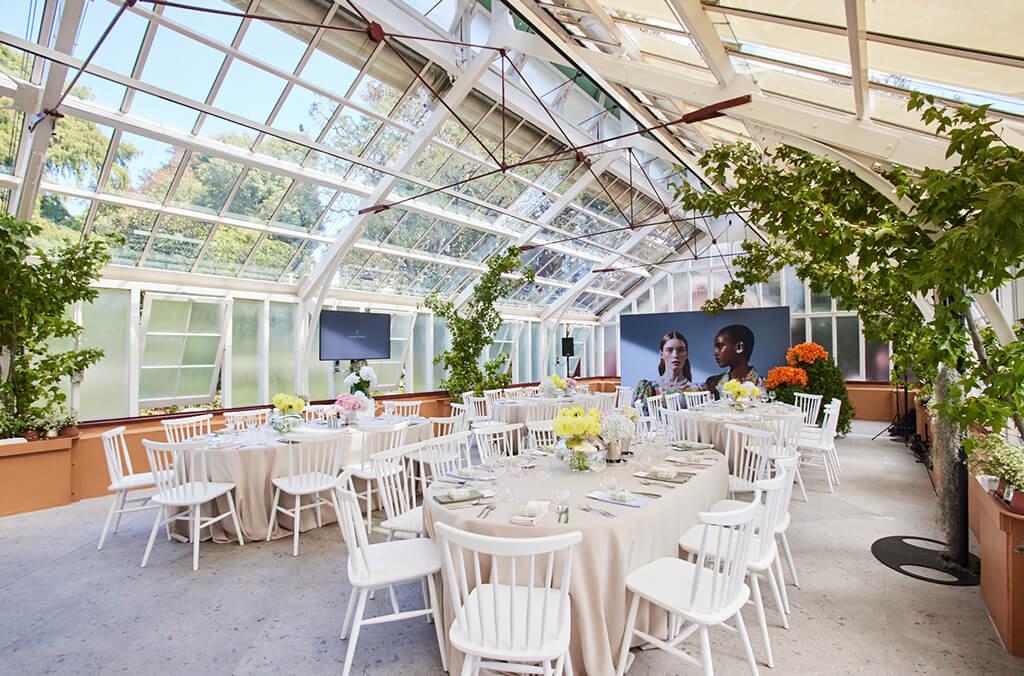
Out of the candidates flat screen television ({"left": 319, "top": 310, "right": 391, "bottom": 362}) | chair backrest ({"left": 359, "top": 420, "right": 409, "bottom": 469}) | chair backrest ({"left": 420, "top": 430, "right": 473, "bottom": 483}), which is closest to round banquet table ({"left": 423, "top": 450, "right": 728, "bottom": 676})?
chair backrest ({"left": 420, "top": 430, "right": 473, "bottom": 483})

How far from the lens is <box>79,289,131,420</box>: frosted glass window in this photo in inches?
285

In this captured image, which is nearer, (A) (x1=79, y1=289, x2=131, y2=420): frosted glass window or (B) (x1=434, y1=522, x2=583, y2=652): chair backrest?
(B) (x1=434, y1=522, x2=583, y2=652): chair backrest

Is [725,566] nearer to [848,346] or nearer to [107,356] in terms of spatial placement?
[107,356]

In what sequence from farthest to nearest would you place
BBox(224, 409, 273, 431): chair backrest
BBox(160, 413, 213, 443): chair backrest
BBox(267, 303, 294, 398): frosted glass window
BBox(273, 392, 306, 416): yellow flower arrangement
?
1. BBox(267, 303, 294, 398): frosted glass window
2. BBox(224, 409, 273, 431): chair backrest
3. BBox(160, 413, 213, 443): chair backrest
4. BBox(273, 392, 306, 416): yellow flower arrangement

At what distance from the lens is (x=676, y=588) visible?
247 centimetres

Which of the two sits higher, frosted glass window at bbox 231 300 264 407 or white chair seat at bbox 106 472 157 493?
frosted glass window at bbox 231 300 264 407

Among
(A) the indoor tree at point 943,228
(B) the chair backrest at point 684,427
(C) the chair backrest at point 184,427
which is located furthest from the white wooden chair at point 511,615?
(C) the chair backrest at point 184,427

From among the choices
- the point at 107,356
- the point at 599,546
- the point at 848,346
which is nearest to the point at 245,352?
the point at 107,356

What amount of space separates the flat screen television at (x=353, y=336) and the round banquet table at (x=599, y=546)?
6756mm

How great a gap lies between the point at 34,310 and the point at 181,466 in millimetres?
2976

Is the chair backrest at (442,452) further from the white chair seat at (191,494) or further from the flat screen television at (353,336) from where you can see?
the flat screen television at (353,336)

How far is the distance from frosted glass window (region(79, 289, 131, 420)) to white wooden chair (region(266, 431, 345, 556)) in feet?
13.6

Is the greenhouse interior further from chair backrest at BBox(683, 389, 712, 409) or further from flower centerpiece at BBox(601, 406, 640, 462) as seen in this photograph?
chair backrest at BBox(683, 389, 712, 409)

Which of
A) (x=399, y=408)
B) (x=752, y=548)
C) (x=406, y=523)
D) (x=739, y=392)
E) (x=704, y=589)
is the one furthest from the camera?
(x=399, y=408)
